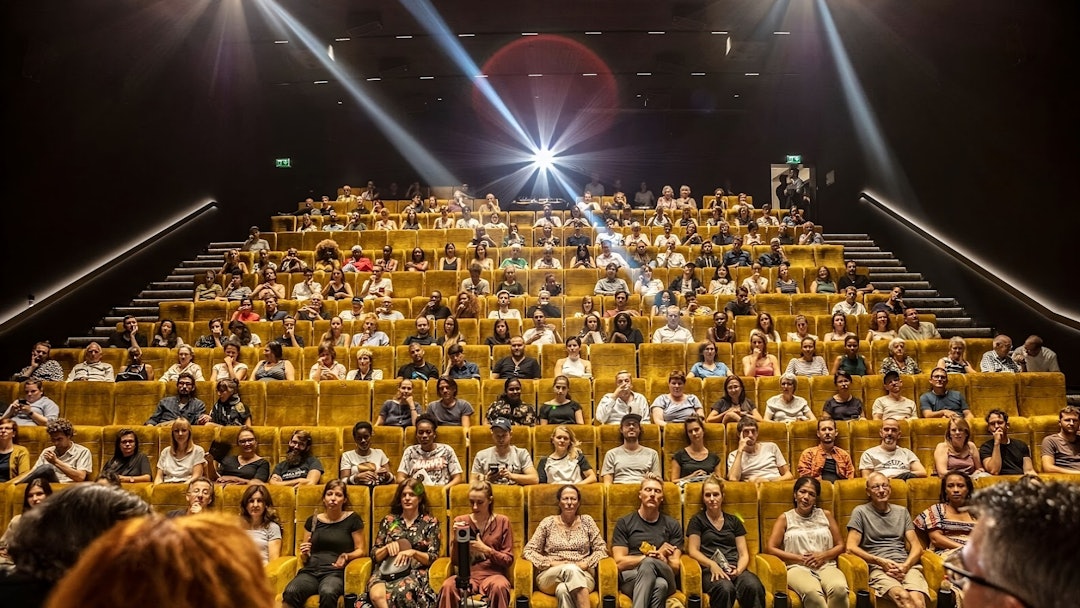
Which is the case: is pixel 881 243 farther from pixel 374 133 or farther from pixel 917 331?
pixel 374 133

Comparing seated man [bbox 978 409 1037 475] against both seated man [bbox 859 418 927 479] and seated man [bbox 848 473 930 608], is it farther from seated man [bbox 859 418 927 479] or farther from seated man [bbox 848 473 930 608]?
seated man [bbox 848 473 930 608]

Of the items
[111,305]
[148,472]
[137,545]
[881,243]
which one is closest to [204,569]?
[137,545]

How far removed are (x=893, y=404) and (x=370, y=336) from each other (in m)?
3.06

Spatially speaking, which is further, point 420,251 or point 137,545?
point 420,251

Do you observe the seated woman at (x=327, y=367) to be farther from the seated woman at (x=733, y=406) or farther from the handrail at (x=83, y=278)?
the seated woman at (x=733, y=406)

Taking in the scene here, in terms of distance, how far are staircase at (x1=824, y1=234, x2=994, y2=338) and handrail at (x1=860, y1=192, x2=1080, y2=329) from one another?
32cm

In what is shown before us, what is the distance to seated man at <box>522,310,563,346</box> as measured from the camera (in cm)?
534

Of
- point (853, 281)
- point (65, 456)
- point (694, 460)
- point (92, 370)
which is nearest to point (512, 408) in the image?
point (694, 460)

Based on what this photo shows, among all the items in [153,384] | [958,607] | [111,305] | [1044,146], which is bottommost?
[958,607]

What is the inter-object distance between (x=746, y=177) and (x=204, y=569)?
1105 cm

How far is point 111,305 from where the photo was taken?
A: 639 cm

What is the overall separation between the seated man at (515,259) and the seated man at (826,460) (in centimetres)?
308

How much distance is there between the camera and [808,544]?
3.49 m

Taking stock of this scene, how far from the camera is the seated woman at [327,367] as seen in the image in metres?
4.88
